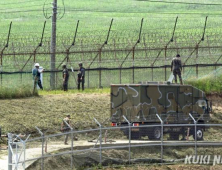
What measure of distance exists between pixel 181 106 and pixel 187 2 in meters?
42.6

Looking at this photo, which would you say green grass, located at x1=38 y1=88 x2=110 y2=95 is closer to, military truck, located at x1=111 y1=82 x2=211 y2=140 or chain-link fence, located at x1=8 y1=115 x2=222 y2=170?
military truck, located at x1=111 y1=82 x2=211 y2=140

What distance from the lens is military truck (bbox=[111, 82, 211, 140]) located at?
30.1 meters

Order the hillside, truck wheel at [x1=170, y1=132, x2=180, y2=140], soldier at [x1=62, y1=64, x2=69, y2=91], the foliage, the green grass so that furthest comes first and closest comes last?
the hillside
soldier at [x1=62, y1=64, x2=69, y2=91]
the green grass
the foliage
truck wheel at [x1=170, y1=132, x2=180, y2=140]

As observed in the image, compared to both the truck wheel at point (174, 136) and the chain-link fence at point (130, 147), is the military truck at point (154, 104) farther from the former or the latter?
the chain-link fence at point (130, 147)

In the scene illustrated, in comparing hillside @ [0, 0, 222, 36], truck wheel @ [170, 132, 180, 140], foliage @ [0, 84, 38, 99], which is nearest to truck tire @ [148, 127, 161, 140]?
truck wheel @ [170, 132, 180, 140]

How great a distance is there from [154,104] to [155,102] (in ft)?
0.26

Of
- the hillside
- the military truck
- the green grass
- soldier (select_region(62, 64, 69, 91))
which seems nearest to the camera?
the military truck

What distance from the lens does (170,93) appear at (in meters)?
30.5

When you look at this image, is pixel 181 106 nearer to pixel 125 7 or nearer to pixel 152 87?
pixel 152 87

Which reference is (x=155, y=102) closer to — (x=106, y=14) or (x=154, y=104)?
(x=154, y=104)

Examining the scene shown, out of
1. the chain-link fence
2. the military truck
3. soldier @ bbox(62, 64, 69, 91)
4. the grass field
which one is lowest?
the chain-link fence

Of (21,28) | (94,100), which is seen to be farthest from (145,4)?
(94,100)

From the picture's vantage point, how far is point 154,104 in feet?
99.7

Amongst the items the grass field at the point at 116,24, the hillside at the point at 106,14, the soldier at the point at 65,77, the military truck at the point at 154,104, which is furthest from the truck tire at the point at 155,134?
the hillside at the point at 106,14
